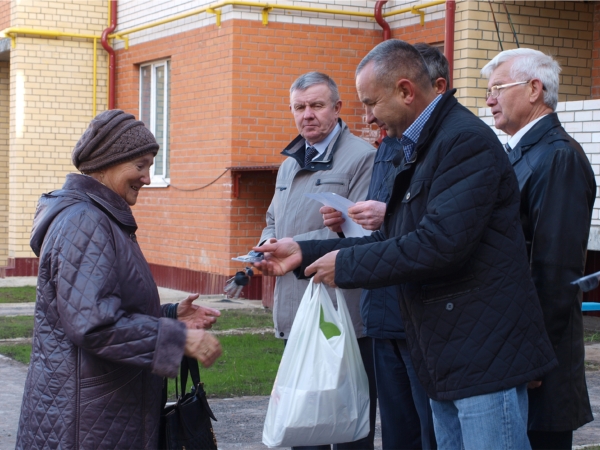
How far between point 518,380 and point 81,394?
53.0 inches

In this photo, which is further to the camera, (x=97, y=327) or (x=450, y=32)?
(x=450, y=32)

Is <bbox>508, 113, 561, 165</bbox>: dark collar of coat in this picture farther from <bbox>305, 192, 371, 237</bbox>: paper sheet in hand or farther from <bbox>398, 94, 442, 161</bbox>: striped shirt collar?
<bbox>305, 192, 371, 237</bbox>: paper sheet in hand

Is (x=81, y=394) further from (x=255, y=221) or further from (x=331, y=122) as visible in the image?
(x=255, y=221)

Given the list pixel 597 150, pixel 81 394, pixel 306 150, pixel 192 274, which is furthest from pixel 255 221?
pixel 81 394

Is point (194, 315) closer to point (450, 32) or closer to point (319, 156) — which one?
point (319, 156)

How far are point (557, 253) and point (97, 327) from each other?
1559mm

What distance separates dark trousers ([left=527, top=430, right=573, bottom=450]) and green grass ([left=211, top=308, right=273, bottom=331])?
20.4ft

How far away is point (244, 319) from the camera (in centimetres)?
1007

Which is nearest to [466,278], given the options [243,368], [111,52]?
[243,368]

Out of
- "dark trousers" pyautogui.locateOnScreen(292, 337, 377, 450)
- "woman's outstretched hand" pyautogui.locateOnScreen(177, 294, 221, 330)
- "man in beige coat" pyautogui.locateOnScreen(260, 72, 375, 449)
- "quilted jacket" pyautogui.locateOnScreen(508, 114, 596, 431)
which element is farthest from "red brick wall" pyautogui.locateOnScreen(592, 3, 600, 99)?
"woman's outstretched hand" pyautogui.locateOnScreen(177, 294, 221, 330)

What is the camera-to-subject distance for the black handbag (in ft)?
10.1

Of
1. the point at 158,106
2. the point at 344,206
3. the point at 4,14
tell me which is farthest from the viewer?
the point at 4,14

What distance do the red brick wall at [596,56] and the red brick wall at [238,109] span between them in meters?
1.81

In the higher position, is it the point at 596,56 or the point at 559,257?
the point at 596,56
